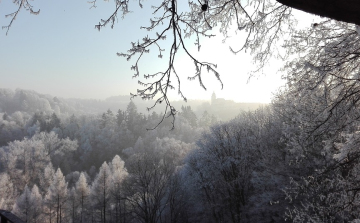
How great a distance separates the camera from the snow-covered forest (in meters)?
4.16

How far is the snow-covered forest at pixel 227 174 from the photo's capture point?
4.16 meters

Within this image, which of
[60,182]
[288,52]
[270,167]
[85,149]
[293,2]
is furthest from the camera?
[85,149]

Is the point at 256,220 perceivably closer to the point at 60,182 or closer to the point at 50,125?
the point at 60,182

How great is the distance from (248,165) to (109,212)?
2200cm

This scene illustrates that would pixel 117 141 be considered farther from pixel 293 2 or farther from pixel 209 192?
pixel 293 2

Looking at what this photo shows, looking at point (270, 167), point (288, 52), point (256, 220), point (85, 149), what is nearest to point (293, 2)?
point (288, 52)

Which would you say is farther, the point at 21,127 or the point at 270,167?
the point at 21,127

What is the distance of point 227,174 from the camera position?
17125 mm

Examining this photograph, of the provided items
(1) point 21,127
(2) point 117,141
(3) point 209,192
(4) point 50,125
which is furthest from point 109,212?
(1) point 21,127

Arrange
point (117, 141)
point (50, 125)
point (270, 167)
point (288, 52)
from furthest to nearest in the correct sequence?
point (50, 125) < point (117, 141) < point (270, 167) < point (288, 52)

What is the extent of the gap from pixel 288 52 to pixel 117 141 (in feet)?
210

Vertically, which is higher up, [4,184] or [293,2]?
[293,2]

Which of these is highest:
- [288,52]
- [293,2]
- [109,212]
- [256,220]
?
[288,52]

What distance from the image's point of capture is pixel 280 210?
576 inches
